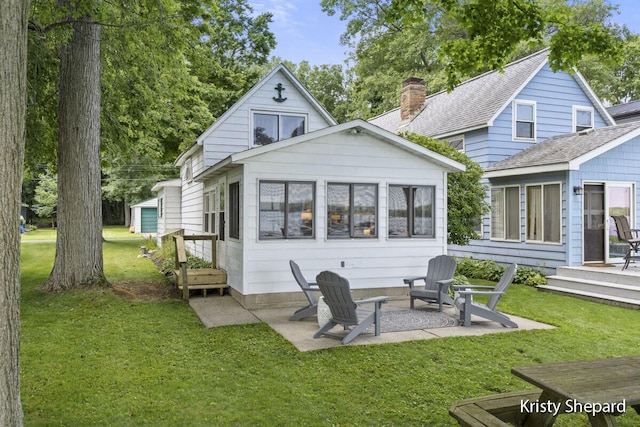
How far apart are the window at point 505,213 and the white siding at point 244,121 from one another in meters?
6.49

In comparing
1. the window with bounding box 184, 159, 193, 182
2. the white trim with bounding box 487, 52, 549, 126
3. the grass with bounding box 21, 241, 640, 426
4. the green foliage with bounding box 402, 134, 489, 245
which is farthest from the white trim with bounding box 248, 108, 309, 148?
the grass with bounding box 21, 241, 640, 426

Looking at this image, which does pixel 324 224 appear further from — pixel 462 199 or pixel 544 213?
pixel 544 213

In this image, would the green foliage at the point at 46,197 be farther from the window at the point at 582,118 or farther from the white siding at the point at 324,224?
the window at the point at 582,118

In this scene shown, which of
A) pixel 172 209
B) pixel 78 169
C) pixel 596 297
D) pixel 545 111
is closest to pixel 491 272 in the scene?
pixel 596 297

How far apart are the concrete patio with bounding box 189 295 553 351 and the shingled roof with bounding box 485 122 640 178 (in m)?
5.11

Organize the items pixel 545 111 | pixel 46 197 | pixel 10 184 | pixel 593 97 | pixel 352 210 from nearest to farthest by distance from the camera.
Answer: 1. pixel 10 184
2. pixel 352 210
3. pixel 545 111
4. pixel 593 97
5. pixel 46 197

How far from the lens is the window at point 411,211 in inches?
370

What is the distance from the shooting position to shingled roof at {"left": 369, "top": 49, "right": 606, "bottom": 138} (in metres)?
14.0

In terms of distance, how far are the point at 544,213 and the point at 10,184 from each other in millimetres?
12112

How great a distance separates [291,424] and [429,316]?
4625 mm

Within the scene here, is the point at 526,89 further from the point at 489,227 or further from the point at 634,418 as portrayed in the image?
the point at 634,418

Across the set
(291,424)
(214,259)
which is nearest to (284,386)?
(291,424)

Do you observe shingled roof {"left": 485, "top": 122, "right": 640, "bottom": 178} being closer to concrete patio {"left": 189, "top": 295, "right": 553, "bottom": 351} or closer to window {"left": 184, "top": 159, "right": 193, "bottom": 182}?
concrete patio {"left": 189, "top": 295, "right": 553, "bottom": 351}

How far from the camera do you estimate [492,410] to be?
3240 mm
